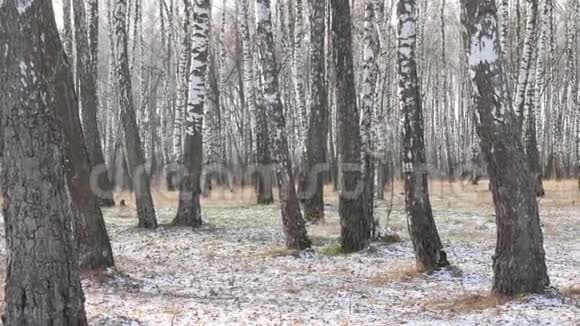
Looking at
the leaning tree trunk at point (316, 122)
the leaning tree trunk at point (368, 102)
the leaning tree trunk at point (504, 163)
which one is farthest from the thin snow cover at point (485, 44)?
the leaning tree trunk at point (316, 122)

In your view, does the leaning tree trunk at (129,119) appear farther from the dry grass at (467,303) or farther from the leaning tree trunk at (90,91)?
the dry grass at (467,303)

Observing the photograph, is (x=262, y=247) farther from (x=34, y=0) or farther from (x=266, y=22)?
(x=34, y=0)

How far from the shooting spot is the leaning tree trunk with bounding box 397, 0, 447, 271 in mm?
8781

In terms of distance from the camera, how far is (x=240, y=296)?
307 inches

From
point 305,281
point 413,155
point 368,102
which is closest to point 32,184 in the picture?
point 305,281

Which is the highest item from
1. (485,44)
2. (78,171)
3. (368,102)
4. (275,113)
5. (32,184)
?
(485,44)

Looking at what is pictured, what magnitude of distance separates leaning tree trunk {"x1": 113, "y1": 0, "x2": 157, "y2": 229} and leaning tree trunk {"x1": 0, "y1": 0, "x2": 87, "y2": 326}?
22.6ft

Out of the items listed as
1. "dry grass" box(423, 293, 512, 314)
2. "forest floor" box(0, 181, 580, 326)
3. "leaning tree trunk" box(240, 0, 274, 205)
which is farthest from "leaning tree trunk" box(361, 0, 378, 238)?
"leaning tree trunk" box(240, 0, 274, 205)

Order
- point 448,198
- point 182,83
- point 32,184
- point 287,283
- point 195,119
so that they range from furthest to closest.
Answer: point 448,198, point 182,83, point 195,119, point 287,283, point 32,184

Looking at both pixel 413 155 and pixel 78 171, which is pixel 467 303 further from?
pixel 78 171

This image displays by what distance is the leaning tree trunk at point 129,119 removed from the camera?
1213 centimetres

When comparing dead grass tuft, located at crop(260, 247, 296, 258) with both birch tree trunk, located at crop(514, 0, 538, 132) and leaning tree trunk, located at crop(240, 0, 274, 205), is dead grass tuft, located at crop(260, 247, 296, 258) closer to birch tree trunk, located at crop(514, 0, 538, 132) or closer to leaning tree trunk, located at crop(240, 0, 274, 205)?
leaning tree trunk, located at crop(240, 0, 274, 205)

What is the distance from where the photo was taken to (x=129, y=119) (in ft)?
40.6

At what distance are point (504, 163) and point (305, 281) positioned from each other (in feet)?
10.6
